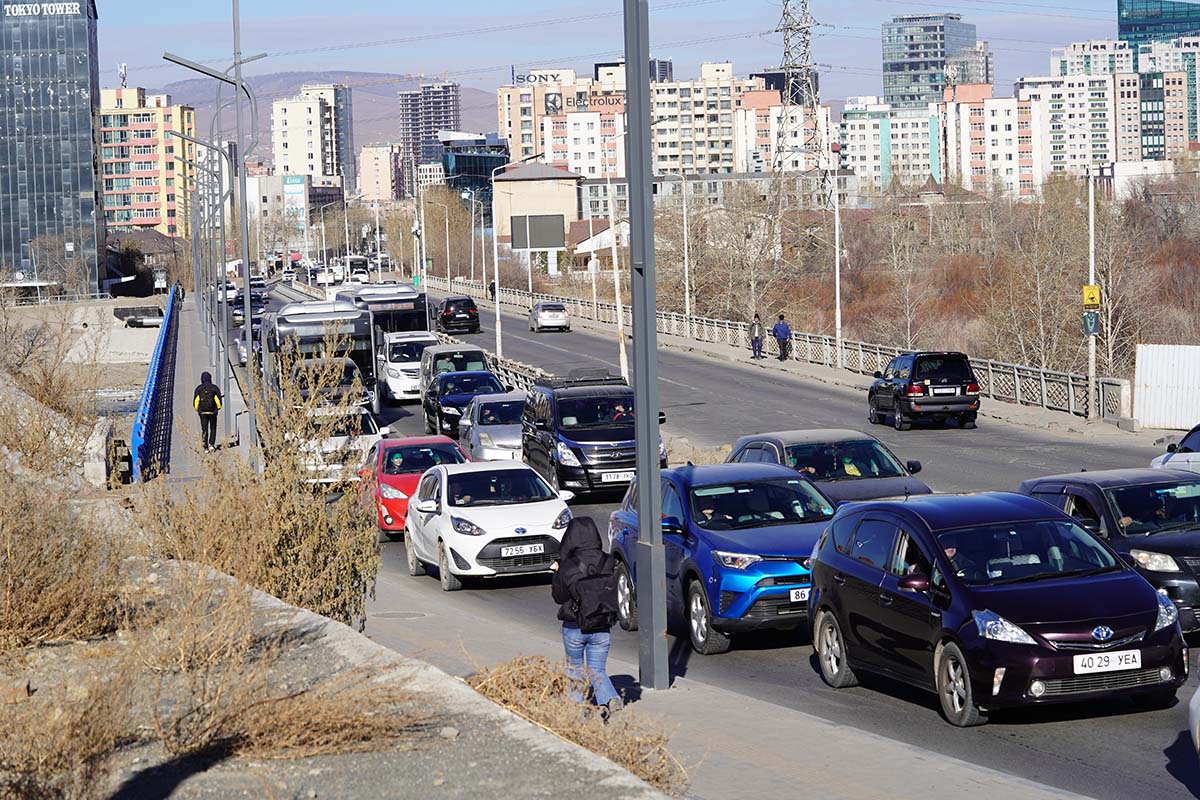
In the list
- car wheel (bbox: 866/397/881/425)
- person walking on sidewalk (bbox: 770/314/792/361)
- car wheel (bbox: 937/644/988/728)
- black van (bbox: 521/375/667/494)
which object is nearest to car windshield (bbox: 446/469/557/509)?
black van (bbox: 521/375/667/494)

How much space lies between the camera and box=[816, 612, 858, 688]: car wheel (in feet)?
37.8

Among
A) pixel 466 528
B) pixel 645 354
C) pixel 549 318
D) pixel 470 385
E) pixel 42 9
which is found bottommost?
pixel 466 528

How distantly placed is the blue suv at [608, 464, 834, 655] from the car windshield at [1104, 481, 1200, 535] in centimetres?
261

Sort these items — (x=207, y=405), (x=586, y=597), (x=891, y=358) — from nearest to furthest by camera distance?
(x=586, y=597), (x=207, y=405), (x=891, y=358)

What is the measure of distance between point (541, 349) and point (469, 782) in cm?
5940

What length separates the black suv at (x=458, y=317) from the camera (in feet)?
250

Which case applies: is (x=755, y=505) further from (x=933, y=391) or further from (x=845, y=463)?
(x=933, y=391)

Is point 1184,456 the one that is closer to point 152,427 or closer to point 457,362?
point 152,427

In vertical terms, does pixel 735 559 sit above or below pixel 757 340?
below

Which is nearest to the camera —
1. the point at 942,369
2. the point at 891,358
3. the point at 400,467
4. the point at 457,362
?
the point at 400,467

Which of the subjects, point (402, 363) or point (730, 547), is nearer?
point (730, 547)

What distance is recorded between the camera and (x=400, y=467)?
24.0 meters

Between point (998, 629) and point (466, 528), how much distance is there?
9.03 m

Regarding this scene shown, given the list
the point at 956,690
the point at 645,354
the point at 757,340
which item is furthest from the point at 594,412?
the point at 757,340
